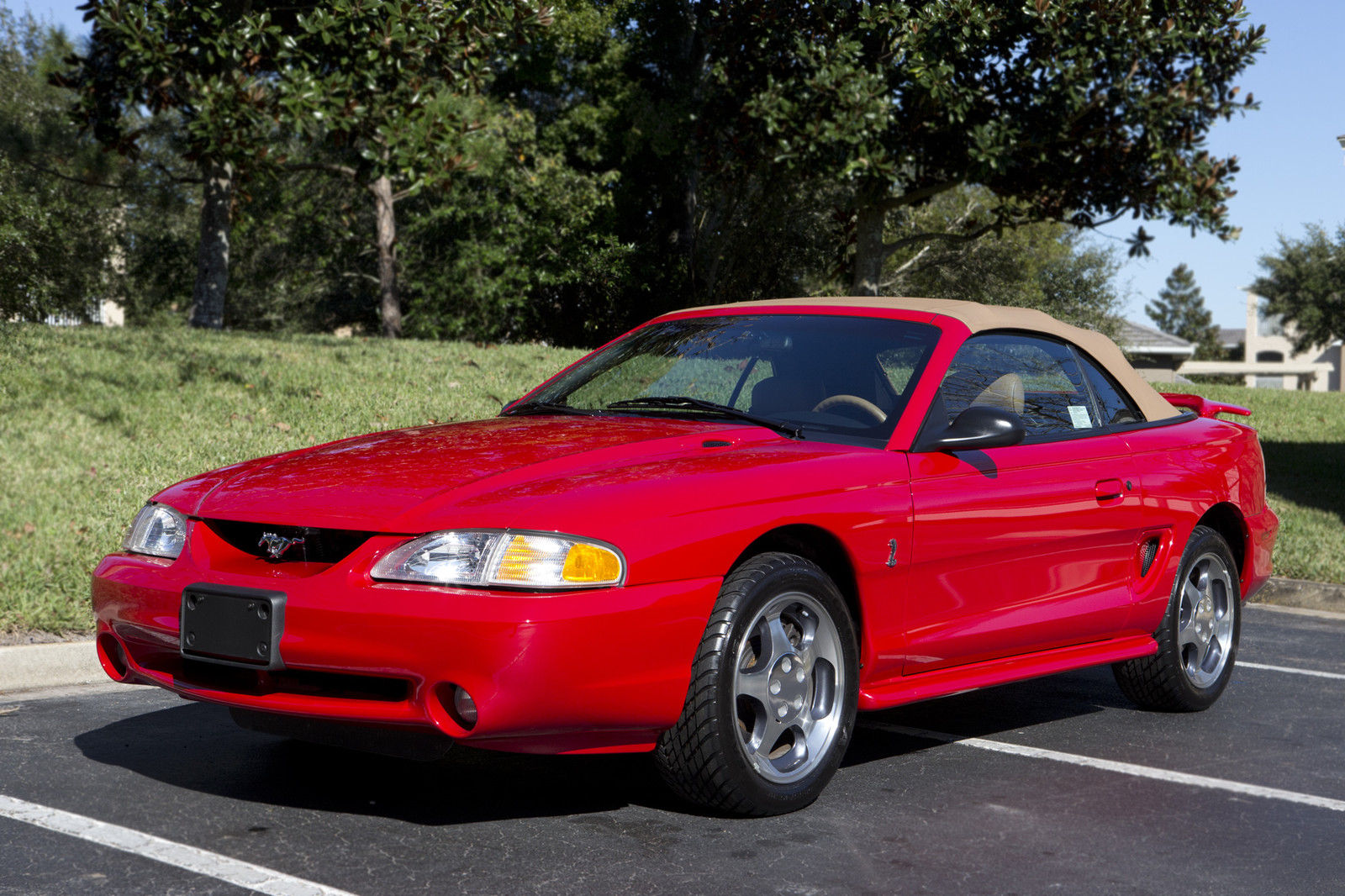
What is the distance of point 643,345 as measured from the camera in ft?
18.2

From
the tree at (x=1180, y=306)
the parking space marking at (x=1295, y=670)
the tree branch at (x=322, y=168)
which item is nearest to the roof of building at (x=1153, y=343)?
the tree branch at (x=322, y=168)

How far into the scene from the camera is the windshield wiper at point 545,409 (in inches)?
201

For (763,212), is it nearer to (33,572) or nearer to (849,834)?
(33,572)

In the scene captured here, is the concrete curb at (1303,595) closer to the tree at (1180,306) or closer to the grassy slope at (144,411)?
the grassy slope at (144,411)

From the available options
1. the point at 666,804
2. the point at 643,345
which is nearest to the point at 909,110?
the point at 643,345

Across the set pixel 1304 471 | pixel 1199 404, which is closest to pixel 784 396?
pixel 1199 404

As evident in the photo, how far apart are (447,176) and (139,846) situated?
14.2 meters

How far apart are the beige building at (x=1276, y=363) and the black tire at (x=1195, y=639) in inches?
2028

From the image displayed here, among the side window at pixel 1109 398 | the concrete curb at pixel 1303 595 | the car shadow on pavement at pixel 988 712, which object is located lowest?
the concrete curb at pixel 1303 595

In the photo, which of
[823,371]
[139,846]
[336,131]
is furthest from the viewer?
[336,131]

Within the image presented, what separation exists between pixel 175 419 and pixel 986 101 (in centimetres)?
1310

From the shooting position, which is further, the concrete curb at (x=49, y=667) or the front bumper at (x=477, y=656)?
the concrete curb at (x=49, y=667)

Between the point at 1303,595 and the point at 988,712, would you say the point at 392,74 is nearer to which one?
the point at 1303,595

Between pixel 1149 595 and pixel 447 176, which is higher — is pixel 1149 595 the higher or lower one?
the lower one
